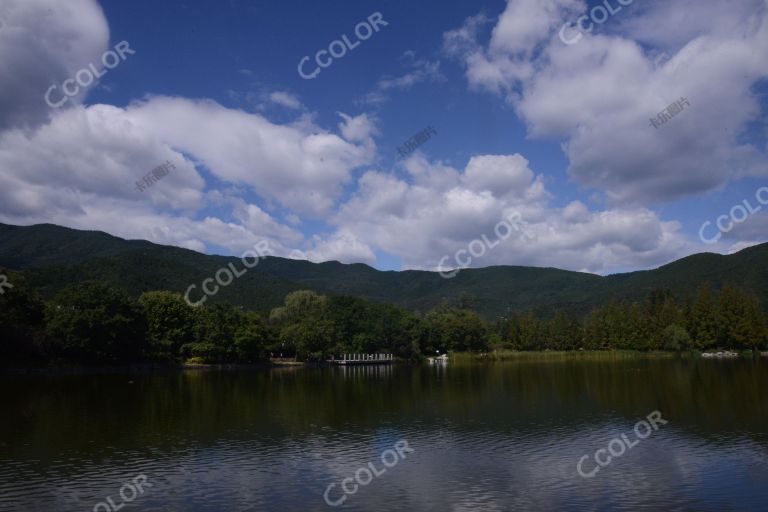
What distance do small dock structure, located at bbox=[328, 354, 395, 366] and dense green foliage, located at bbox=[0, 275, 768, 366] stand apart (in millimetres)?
1119

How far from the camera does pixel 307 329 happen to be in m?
86.3

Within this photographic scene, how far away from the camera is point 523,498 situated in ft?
49.4

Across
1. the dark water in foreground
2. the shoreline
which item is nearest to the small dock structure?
the shoreline

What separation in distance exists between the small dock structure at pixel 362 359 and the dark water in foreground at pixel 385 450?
173ft

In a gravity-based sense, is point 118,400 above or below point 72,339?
below

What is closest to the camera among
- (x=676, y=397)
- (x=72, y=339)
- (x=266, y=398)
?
(x=676, y=397)

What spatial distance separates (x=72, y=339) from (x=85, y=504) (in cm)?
5218

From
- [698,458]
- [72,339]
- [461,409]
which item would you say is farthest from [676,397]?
[72,339]

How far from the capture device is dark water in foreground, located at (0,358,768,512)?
596 inches

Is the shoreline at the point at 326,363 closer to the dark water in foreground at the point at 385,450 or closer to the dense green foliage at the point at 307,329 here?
the dense green foliage at the point at 307,329

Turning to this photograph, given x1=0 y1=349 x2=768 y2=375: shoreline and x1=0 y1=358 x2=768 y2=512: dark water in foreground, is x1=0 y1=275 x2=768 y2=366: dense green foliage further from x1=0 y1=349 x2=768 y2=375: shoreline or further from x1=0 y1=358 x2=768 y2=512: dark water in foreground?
x1=0 y1=358 x2=768 y2=512: dark water in foreground

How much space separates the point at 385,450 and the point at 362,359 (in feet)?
253

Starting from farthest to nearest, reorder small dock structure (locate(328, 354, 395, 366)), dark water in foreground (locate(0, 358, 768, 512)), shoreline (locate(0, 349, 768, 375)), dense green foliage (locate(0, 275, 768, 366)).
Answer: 1. small dock structure (locate(328, 354, 395, 366))
2. dense green foliage (locate(0, 275, 768, 366))
3. shoreline (locate(0, 349, 768, 375))
4. dark water in foreground (locate(0, 358, 768, 512))

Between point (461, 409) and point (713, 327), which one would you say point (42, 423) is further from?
point (713, 327)
